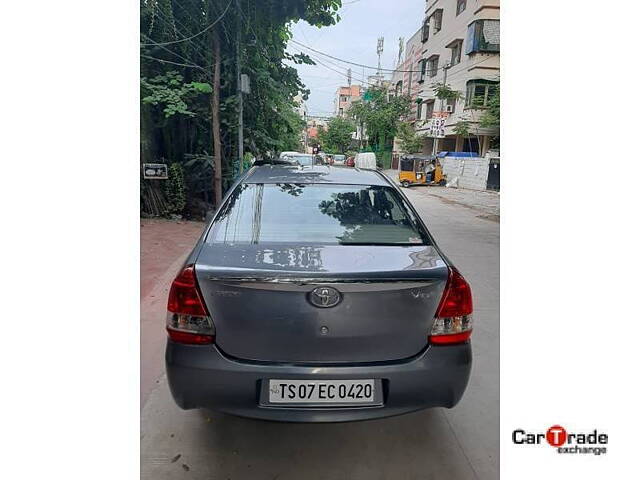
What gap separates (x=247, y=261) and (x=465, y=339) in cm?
105

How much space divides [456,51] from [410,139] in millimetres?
5829

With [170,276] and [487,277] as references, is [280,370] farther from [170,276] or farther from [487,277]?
[487,277]

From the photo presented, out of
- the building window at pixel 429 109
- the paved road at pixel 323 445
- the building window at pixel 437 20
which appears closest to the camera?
the paved road at pixel 323 445

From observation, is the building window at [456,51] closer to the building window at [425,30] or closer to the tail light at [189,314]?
Answer: the building window at [425,30]

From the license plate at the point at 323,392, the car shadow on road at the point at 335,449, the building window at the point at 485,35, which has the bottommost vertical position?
the car shadow on road at the point at 335,449

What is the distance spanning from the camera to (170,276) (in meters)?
4.78

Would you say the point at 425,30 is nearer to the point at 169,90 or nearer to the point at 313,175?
the point at 169,90

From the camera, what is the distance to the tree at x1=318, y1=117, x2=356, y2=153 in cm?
4578

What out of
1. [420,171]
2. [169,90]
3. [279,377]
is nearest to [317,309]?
[279,377]

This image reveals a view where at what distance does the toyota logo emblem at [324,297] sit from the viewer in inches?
67.7

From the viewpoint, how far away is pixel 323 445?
84.2 inches

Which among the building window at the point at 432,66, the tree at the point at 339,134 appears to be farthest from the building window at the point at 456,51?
the tree at the point at 339,134

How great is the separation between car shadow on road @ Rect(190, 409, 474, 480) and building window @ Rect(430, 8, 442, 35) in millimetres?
29094

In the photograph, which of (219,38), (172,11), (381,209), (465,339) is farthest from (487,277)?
(172,11)
